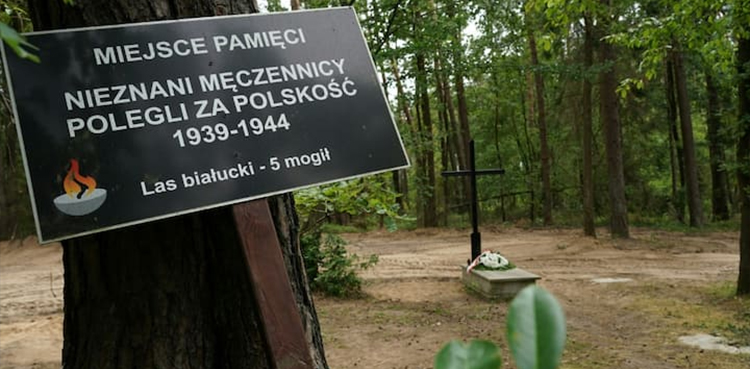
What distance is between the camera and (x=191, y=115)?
1815 mm

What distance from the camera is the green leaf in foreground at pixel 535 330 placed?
1.04ft

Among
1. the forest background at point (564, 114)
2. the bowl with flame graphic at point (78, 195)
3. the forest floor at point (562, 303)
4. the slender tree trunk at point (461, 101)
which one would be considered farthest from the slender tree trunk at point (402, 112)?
the bowl with flame graphic at point (78, 195)

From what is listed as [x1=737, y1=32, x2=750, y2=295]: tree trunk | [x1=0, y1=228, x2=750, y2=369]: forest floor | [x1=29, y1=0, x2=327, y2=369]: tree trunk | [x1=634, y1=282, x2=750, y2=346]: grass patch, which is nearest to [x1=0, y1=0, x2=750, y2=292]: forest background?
[x1=737, y1=32, x2=750, y2=295]: tree trunk

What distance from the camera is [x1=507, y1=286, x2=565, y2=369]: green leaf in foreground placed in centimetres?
32

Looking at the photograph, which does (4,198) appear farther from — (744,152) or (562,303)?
(744,152)

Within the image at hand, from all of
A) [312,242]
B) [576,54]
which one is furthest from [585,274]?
[576,54]

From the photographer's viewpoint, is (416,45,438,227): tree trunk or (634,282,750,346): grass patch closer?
(634,282,750,346): grass patch

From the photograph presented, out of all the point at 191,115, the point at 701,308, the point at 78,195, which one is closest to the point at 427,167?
the point at 701,308

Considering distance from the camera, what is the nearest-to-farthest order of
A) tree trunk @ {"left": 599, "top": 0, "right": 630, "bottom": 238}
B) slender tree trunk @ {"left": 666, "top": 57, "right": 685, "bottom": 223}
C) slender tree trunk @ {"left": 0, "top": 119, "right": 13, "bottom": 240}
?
tree trunk @ {"left": 599, "top": 0, "right": 630, "bottom": 238}
slender tree trunk @ {"left": 0, "top": 119, "right": 13, "bottom": 240}
slender tree trunk @ {"left": 666, "top": 57, "right": 685, "bottom": 223}

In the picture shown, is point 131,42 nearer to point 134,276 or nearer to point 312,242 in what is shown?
point 134,276

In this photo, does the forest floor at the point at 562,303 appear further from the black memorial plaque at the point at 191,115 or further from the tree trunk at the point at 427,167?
the tree trunk at the point at 427,167

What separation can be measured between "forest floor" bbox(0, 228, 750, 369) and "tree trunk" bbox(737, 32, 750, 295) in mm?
383

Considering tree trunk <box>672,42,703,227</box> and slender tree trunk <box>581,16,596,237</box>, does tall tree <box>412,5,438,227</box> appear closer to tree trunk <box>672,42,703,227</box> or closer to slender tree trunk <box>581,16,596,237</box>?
slender tree trunk <box>581,16,596,237</box>

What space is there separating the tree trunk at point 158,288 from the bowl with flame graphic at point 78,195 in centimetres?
37
